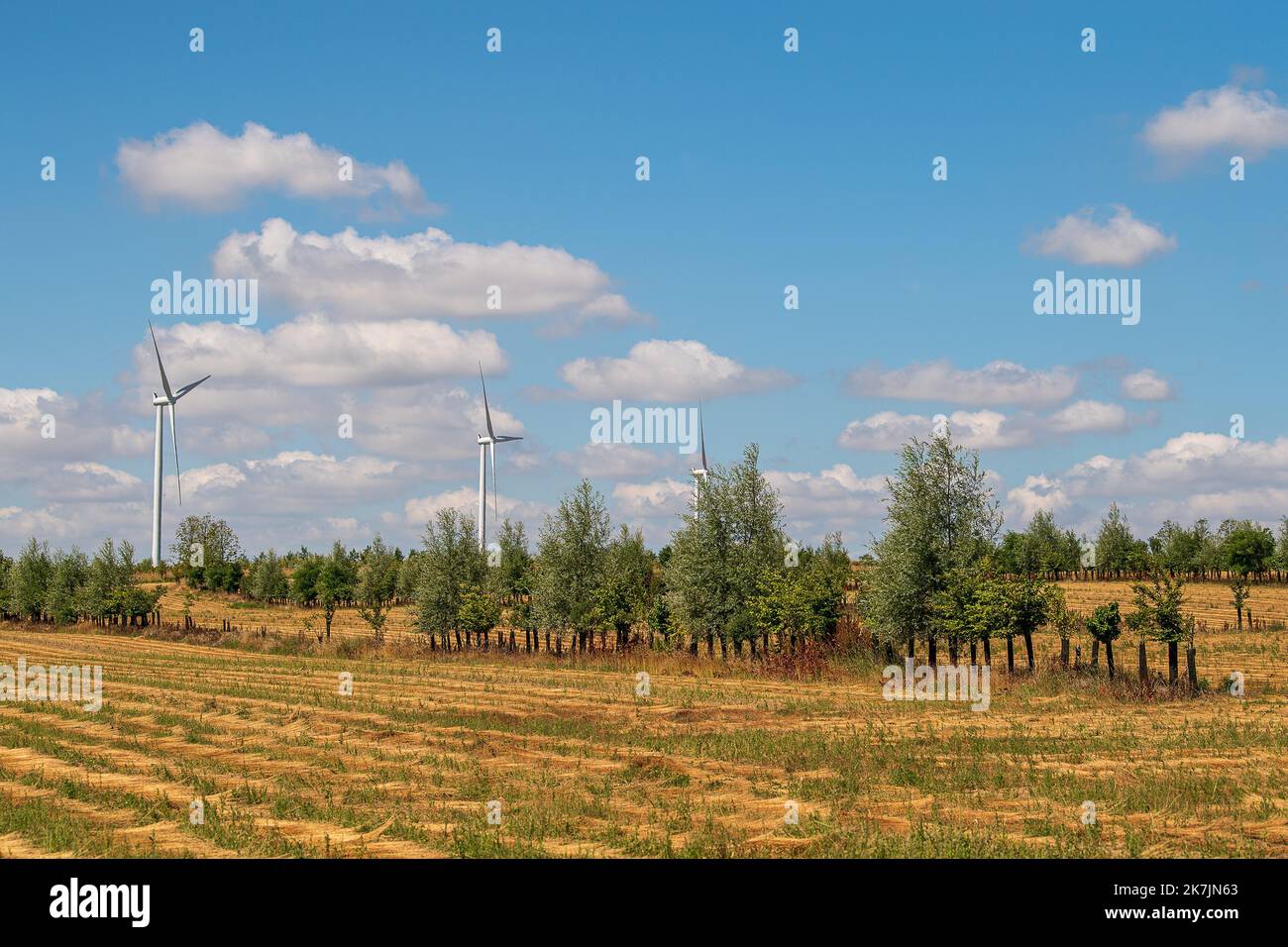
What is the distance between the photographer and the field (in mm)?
15516

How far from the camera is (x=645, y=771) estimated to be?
21.2 meters

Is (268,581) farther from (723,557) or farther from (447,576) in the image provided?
(723,557)

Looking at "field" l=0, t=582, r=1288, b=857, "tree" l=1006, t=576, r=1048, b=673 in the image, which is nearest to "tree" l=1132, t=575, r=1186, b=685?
"field" l=0, t=582, r=1288, b=857

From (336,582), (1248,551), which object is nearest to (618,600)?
(336,582)

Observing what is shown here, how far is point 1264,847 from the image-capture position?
14.9 meters

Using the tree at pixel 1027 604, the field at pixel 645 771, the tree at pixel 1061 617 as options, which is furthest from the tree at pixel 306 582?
the tree at pixel 1061 617

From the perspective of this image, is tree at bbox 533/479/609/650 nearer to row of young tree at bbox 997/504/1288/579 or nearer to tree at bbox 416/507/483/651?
tree at bbox 416/507/483/651

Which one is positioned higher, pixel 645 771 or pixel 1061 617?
pixel 1061 617

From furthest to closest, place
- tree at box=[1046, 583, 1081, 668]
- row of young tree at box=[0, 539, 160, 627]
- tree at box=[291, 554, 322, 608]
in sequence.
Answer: tree at box=[291, 554, 322, 608] < row of young tree at box=[0, 539, 160, 627] < tree at box=[1046, 583, 1081, 668]

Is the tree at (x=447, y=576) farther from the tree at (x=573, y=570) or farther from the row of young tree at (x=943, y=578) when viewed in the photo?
the row of young tree at (x=943, y=578)

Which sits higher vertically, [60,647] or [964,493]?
[964,493]
